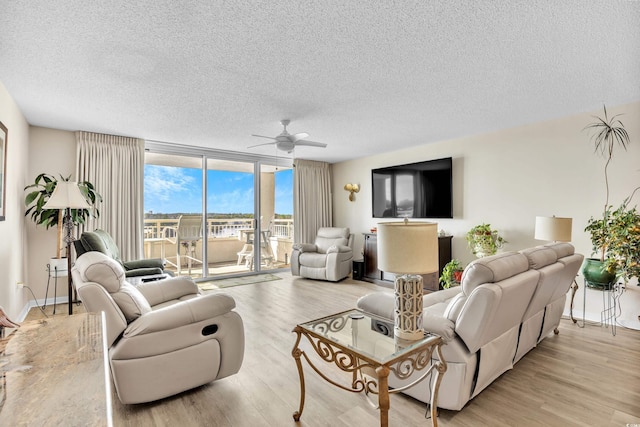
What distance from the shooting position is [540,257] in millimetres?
2275

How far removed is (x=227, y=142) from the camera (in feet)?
16.6

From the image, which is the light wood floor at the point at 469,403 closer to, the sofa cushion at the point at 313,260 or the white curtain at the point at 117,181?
the sofa cushion at the point at 313,260

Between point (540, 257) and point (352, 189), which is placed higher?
point (352, 189)

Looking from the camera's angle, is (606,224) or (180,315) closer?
(180,315)

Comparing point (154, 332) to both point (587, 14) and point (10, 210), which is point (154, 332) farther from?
point (587, 14)

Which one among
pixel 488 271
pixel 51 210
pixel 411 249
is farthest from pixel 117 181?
pixel 488 271

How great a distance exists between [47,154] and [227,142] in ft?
7.78

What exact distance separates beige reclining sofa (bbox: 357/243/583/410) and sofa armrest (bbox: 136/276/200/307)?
163cm

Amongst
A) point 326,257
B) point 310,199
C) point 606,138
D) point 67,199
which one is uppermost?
point 606,138

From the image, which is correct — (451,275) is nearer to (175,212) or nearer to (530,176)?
(530,176)

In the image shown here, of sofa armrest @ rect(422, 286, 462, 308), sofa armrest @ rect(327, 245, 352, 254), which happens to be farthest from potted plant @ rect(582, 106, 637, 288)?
sofa armrest @ rect(327, 245, 352, 254)

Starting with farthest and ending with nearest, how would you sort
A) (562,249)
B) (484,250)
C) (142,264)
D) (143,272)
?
1. (484,250)
2. (142,264)
3. (143,272)
4. (562,249)

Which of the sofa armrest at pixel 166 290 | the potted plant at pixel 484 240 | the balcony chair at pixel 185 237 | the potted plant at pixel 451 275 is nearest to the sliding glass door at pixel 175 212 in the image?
the balcony chair at pixel 185 237

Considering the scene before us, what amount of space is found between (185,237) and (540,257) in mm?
5152
